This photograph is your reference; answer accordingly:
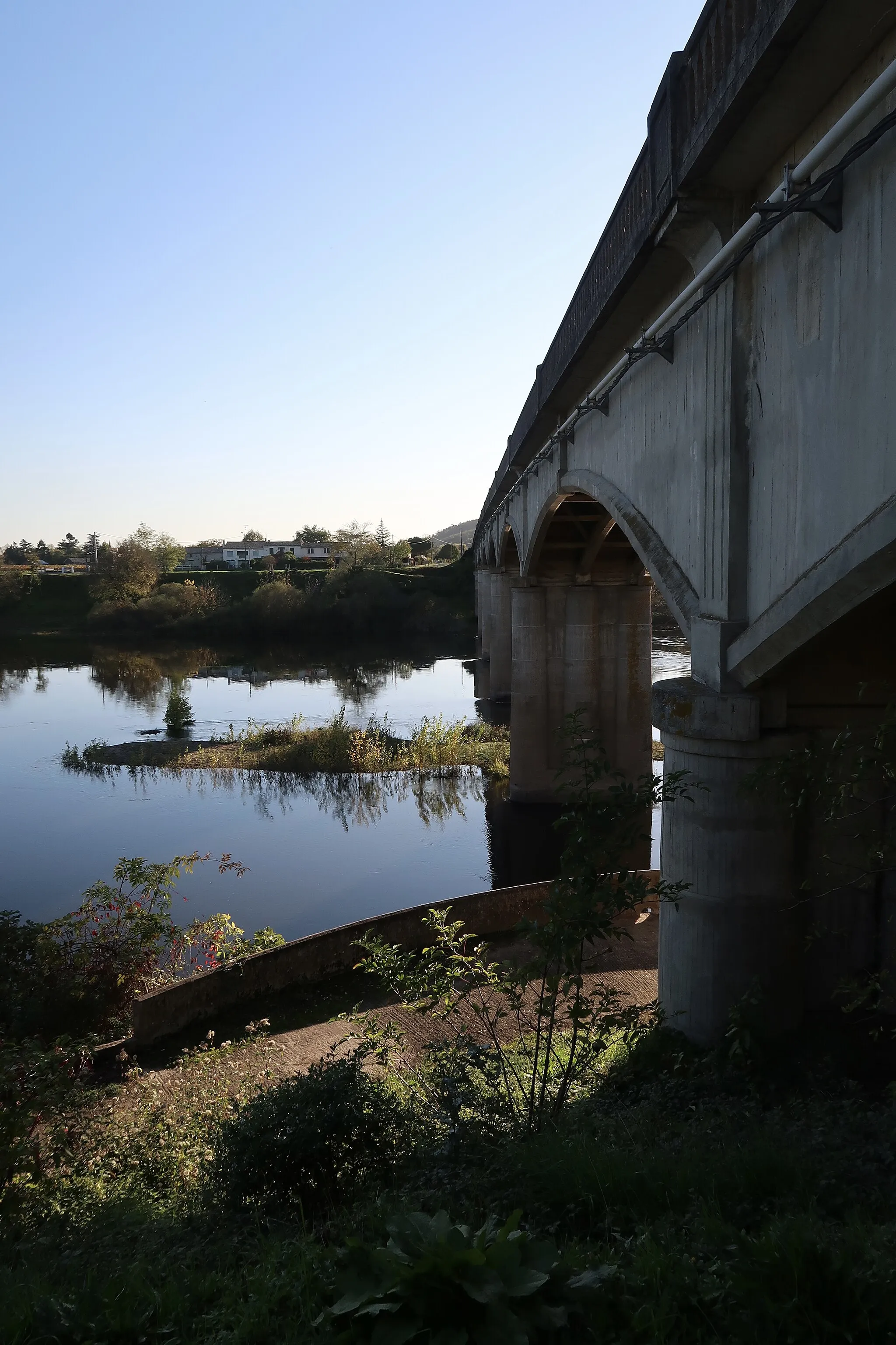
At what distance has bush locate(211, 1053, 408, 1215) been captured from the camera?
4.91 meters

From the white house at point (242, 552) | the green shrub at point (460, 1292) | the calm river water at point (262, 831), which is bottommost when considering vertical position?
the calm river water at point (262, 831)

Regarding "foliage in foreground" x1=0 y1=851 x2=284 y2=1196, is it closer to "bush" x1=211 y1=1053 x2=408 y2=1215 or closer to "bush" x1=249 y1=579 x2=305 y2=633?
"bush" x1=211 y1=1053 x2=408 y2=1215

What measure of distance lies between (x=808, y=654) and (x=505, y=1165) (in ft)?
12.7

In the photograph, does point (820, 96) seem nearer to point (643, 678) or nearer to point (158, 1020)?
point (158, 1020)

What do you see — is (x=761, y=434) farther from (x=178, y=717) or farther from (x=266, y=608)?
(x=266, y=608)

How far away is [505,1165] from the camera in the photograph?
174 inches

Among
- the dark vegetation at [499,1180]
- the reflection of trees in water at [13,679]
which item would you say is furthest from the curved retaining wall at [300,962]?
the reflection of trees in water at [13,679]

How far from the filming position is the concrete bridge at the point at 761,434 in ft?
15.6

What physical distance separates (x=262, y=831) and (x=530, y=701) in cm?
680

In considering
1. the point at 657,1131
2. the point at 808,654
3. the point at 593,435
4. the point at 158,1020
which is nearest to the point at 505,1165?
the point at 657,1131

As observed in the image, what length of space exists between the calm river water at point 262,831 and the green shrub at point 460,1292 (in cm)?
1102

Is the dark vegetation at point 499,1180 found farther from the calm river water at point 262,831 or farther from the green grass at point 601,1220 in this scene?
the calm river water at point 262,831

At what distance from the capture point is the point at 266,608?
217 ft

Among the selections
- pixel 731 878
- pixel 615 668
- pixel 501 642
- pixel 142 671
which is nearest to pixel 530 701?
pixel 615 668
